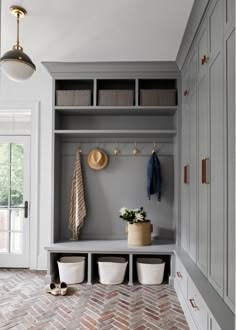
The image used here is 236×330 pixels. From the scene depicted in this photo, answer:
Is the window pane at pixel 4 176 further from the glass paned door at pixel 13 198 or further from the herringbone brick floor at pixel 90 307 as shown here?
the herringbone brick floor at pixel 90 307

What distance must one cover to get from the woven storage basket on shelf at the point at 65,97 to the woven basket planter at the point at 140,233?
5.66 feet

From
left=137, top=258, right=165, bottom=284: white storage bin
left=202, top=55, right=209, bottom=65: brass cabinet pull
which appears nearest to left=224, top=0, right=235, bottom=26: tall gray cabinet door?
left=202, top=55, right=209, bottom=65: brass cabinet pull

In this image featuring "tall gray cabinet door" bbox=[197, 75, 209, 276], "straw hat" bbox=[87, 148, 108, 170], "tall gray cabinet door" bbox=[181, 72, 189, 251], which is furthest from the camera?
"straw hat" bbox=[87, 148, 108, 170]

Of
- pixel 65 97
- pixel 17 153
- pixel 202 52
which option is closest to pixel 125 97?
pixel 65 97

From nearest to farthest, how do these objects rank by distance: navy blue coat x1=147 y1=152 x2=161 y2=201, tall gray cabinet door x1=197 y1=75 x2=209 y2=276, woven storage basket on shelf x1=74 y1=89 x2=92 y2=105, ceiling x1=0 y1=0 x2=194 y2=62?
tall gray cabinet door x1=197 y1=75 x2=209 y2=276
ceiling x1=0 y1=0 x2=194 y2=62
woven storage basket on shelf x1=74 y1=89 x2=92 y2=105
navy blue coat x1=147 y1=152 x2=161 y2=201

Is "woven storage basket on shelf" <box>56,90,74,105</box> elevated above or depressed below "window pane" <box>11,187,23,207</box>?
above

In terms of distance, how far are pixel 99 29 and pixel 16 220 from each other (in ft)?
9.10

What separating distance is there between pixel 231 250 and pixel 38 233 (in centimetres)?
297

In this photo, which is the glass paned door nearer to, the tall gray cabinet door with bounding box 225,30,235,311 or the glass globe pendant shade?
the glass globe pendant shade

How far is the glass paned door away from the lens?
4.10 metres

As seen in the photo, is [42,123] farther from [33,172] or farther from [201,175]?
[201,175]

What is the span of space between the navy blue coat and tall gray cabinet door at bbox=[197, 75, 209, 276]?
1293 millimetres

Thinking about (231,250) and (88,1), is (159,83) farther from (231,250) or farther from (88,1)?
(231,250)

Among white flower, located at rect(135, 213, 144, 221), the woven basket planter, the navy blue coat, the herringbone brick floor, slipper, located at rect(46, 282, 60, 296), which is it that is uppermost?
the navy blue coat
